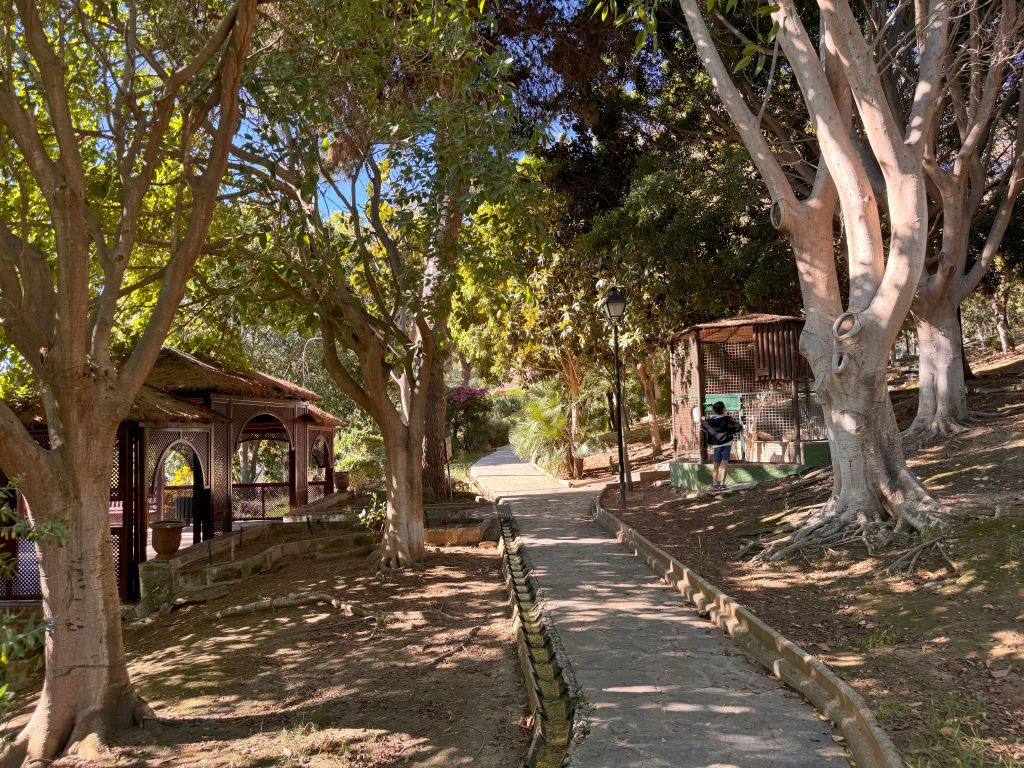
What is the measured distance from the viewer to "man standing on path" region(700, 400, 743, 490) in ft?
46.1

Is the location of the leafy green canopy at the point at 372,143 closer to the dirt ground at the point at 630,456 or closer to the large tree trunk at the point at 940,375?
the large tree trunk at the point at 940,375

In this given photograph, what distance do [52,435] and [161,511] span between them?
1143cm

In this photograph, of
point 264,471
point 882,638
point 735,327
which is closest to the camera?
point 882,638

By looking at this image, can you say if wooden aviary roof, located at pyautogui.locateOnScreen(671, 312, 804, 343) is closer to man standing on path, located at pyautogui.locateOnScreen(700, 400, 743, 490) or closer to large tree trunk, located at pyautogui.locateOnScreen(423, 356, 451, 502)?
man standing on path, located at pyautogui.locateOnScreen(700, 400, 743, 490)

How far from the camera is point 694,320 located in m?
19.4

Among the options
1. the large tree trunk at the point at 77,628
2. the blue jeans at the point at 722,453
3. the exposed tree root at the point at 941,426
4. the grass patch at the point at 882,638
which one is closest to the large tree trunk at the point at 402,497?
the large tree trunk at the point at 77,628

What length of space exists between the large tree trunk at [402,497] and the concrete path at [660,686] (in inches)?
80.0

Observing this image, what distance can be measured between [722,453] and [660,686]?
929 centimetres

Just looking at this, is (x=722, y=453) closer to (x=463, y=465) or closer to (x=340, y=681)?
(x=340, y=681)

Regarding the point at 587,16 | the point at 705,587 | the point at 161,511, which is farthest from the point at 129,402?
the point at 587,16

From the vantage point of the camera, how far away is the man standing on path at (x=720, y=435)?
14.1 metres

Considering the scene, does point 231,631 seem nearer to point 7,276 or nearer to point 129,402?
point 129,402

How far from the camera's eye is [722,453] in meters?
14.3

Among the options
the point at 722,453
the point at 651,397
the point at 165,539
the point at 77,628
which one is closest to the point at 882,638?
the point at 77,628
